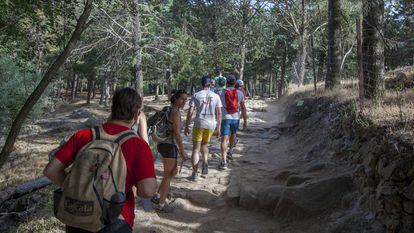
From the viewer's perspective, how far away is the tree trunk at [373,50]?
7758 mm

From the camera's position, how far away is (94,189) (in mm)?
2506

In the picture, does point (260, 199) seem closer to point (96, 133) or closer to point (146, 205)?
point (146, 205)

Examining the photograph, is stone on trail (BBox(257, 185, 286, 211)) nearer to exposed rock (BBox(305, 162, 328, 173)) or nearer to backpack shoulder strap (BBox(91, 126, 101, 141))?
exposed rock (BBox(305, 162, 328, 173))

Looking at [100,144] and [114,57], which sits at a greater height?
[114,57]

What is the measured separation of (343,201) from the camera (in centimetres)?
557

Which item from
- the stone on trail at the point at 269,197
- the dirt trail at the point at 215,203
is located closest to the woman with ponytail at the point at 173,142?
the dirt trail at the point at 215,203

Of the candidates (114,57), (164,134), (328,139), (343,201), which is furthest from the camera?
(114,57)

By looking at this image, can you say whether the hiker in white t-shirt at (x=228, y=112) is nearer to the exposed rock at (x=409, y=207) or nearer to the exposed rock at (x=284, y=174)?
the exposed rock at (x=284, y=174)

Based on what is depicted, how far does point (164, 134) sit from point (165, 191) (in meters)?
0.89

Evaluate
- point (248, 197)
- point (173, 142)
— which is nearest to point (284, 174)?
point (248, 197)

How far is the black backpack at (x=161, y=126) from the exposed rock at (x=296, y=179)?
2352mm

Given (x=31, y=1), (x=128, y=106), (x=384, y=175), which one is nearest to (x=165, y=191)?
(x=384, y=175)

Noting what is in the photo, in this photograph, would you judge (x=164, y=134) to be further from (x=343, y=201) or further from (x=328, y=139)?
(x=328, y=139)

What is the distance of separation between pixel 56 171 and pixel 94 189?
1.28 ft
